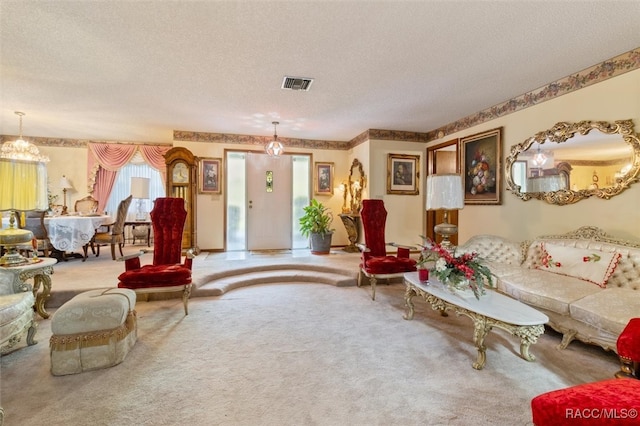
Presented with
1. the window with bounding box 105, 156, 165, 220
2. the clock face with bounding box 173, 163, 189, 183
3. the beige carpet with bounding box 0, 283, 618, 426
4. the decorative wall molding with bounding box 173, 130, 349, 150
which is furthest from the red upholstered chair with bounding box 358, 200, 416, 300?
the window with bounding box 105, 156, 165, 220

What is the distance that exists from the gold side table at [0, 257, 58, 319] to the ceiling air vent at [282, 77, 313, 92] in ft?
10.1

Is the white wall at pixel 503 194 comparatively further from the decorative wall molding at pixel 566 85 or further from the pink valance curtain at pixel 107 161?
the pink valance curtain at pixel 107 161

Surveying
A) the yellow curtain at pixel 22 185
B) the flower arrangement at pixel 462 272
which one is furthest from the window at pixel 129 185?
the flower arrangement at pixel 462 272

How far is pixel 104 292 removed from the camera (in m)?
2.41

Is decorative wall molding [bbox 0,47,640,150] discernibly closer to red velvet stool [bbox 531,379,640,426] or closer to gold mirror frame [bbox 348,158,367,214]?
gold mirror frame [bbox 348,158,367,214]

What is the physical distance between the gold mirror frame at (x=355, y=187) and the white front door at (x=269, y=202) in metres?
1.43

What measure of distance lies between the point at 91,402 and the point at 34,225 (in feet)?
14.1

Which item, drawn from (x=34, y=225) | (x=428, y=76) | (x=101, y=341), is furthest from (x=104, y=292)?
Result: (x=428, y=76)

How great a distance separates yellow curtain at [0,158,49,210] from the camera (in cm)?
238

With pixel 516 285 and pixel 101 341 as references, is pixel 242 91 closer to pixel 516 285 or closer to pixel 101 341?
pixel 101 341

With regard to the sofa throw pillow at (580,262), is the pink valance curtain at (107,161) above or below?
above

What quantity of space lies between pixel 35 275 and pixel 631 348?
4704mm

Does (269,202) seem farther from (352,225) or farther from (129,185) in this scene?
(129,185)

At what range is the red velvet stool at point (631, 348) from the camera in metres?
1.61
